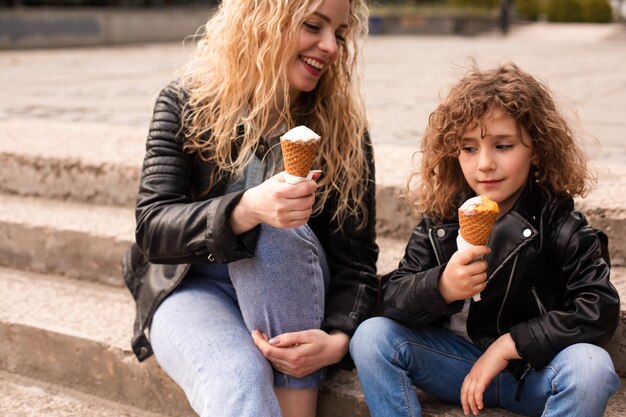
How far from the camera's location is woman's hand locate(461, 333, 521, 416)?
2004 mm

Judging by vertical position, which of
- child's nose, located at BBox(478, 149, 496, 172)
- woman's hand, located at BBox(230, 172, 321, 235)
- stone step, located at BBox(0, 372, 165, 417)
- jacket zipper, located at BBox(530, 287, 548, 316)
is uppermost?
child's nose, located at BBox(478, 149, 496, 172)

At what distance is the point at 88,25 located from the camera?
16.2 meters

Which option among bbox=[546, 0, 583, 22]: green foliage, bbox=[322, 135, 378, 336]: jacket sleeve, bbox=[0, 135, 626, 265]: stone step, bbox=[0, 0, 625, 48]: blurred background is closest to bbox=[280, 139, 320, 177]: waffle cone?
bbox=[322, 135, 378, 336]: jacket sleeve

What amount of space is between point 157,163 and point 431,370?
97 cm

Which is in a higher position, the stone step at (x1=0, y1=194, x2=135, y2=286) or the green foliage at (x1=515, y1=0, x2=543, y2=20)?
the stone step at (x1=0, y1=194, x2=135, y2=286)

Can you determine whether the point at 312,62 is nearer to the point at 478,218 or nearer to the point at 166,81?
the point at 478,218

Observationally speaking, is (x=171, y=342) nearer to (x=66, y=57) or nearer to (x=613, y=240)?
(x=613, y=240)

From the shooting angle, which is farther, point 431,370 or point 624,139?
point 624,139

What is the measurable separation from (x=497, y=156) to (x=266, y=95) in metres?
0.69

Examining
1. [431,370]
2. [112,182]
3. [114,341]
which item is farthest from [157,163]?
[112,182]

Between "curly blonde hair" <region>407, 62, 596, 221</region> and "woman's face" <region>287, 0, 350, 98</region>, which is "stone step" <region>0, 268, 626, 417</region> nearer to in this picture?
"curly blonde hair" <region>407, 62, 596, 221</region>

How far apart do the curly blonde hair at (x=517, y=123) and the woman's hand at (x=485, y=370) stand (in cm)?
38

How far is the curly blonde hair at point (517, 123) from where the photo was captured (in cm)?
205

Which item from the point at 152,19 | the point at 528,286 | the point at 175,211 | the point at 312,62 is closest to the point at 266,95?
the point at 312,62
